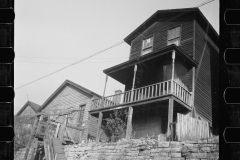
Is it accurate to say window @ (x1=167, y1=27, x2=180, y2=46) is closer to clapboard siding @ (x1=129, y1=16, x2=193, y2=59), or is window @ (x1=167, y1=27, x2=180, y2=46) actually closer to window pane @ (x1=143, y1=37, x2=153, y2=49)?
clapboard siding @ (x1=129, y1=16, x2=193, y2=59)

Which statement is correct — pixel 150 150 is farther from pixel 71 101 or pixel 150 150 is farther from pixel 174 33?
pixel 71 101

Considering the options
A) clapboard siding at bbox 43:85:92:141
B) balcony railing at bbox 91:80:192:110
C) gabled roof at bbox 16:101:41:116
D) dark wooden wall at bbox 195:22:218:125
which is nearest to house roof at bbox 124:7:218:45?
dark wooden wall at bbox 195:22:218:125

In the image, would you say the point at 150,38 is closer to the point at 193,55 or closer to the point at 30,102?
the point at 193,55

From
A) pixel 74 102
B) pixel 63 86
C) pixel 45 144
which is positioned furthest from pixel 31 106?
pixel 45 144

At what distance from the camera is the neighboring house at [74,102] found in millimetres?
23141

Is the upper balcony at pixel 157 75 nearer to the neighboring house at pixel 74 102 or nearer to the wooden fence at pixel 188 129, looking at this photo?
the wooden fence at pixel 188 129

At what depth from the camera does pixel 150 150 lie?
33.3ft

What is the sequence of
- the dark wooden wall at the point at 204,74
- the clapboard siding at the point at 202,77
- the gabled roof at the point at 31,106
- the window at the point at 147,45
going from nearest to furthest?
1. the clapboard siding at the point at 202,77
2. the dark wooden wall at the point at 204,74
3. the window at the point at 147,45
4. the gabled roof at the point at 31,106

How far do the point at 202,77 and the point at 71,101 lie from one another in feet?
47.1

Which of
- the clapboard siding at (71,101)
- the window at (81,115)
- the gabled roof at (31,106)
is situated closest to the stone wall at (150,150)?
the window at (81,115)

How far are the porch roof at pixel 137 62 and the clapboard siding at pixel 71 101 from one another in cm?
547

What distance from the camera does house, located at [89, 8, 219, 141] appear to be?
48.3ft

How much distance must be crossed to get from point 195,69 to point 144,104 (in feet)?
14.3
